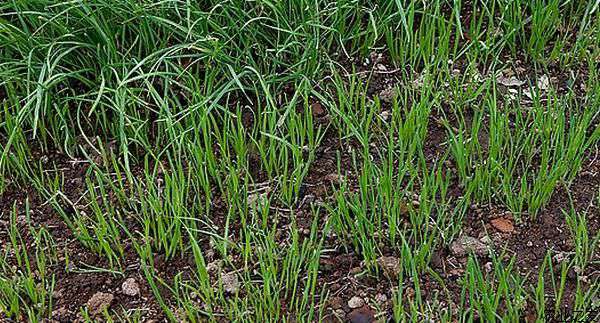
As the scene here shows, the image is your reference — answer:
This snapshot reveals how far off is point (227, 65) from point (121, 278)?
28.5 inches

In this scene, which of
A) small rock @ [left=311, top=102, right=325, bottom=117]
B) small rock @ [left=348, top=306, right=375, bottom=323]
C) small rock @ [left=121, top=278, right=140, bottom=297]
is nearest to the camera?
small rock @ [left=348, top=306, right=375, bottom=323]

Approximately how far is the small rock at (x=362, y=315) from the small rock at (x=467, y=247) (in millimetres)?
285

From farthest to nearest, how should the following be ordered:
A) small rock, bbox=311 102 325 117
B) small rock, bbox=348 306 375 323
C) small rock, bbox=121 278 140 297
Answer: small rock, bbox=311 102 325 117
small rock, bbox=121 278 140 297
small rock, bbox=348 306 375 323

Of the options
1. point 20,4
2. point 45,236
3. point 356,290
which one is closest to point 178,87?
point 20,4

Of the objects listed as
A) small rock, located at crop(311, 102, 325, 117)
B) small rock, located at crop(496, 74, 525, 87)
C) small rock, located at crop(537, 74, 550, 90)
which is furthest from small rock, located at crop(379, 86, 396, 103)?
small rock, located at crop(537, 74, 550, 90)

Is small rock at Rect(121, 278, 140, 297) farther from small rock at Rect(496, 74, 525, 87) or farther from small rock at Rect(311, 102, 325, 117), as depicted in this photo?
small rock at Rect(496, 74, 525, 87)

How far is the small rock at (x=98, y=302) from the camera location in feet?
7.28

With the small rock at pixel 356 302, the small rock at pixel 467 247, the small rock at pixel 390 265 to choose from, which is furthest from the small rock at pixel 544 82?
the small rock at pixel 356 302

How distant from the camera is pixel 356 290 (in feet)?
7.30

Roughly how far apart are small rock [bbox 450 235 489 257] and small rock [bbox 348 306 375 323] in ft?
0.93

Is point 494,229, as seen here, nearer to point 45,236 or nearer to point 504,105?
point 504,105

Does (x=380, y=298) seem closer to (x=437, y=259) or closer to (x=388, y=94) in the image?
(x=437, y=259)

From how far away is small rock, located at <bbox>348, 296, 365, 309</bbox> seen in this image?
7.19 feet

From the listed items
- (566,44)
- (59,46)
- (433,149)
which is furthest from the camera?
(566,44)
